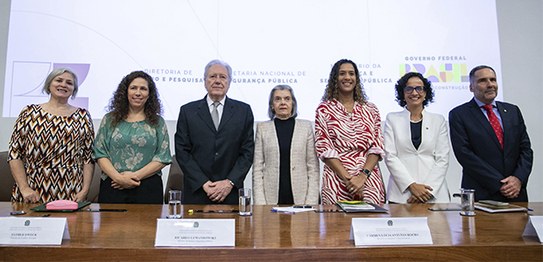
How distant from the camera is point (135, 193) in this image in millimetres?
2264

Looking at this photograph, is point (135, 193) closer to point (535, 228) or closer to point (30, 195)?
point (30, 195)

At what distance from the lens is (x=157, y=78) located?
3529mm

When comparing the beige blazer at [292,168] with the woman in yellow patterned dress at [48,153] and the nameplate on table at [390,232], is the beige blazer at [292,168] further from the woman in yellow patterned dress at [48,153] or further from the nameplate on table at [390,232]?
the nameplate on table at [390,232]

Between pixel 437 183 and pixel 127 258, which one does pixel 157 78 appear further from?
pixel 127 258

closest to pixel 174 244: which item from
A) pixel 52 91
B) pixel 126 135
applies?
pixel 126 135

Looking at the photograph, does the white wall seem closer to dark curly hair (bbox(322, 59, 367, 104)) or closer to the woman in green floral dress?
dark curly hair (bbox(322, 59, 367, 104))

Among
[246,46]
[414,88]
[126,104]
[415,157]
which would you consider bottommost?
[415,157]

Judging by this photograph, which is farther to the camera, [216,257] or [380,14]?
[380,14]

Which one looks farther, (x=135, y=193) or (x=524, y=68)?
(x=524, y=68)

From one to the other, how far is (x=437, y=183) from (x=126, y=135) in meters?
1.87

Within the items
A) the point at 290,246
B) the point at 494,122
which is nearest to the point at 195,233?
the point at 290,246

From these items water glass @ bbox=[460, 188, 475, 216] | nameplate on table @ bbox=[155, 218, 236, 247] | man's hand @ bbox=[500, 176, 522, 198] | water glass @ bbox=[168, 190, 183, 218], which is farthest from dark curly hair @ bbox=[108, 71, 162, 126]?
man's hand @ bbox=[500, 176, 522, 198]

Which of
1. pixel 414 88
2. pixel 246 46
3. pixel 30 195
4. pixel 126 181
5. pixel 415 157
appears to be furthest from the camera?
pixel 246 46

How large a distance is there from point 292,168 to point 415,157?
0.76m
